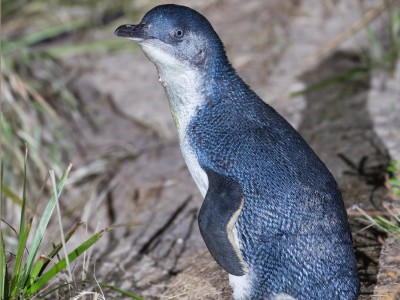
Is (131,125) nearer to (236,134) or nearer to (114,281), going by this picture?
(114,281)

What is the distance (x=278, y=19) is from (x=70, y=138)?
A: 5.78 feet

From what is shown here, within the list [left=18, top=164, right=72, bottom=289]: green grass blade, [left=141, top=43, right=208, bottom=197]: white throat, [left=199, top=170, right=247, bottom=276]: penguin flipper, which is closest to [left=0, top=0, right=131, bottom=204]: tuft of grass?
[left=18, top=164, right=72, bottom=289]: green grass blade

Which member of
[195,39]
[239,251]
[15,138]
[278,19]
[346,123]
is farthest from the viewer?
A: [278,19]

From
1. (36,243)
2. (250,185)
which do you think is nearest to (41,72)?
(36,243)

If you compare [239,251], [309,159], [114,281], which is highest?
[309,159]

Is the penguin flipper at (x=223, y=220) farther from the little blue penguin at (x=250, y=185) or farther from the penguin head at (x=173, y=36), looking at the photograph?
the penguin head at (x=173, y=36)

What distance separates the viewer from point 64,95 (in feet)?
15.9

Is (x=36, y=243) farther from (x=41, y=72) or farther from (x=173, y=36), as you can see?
(x=41, y=72)

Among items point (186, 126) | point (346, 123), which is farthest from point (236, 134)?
point (346, 123)

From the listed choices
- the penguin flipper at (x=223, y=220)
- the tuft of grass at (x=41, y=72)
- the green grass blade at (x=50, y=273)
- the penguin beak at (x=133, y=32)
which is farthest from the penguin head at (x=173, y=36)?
the tuft of grass at (x=41, y=72)

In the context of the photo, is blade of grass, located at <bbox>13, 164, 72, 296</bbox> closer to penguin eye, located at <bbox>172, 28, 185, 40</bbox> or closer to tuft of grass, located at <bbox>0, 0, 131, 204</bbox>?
penguin eye, located at <bbox>172, 28, 185, 40</bbox>

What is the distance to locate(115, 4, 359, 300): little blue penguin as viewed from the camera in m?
2.29

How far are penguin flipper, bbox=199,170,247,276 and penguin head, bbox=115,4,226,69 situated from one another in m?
0.43

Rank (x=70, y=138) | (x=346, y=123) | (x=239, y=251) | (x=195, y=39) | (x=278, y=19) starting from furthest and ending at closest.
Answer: (x=278, y=19) → (x=70, y=138) → (x=346, y=123) → (x=195, y=39) → (x=239, y=251)
